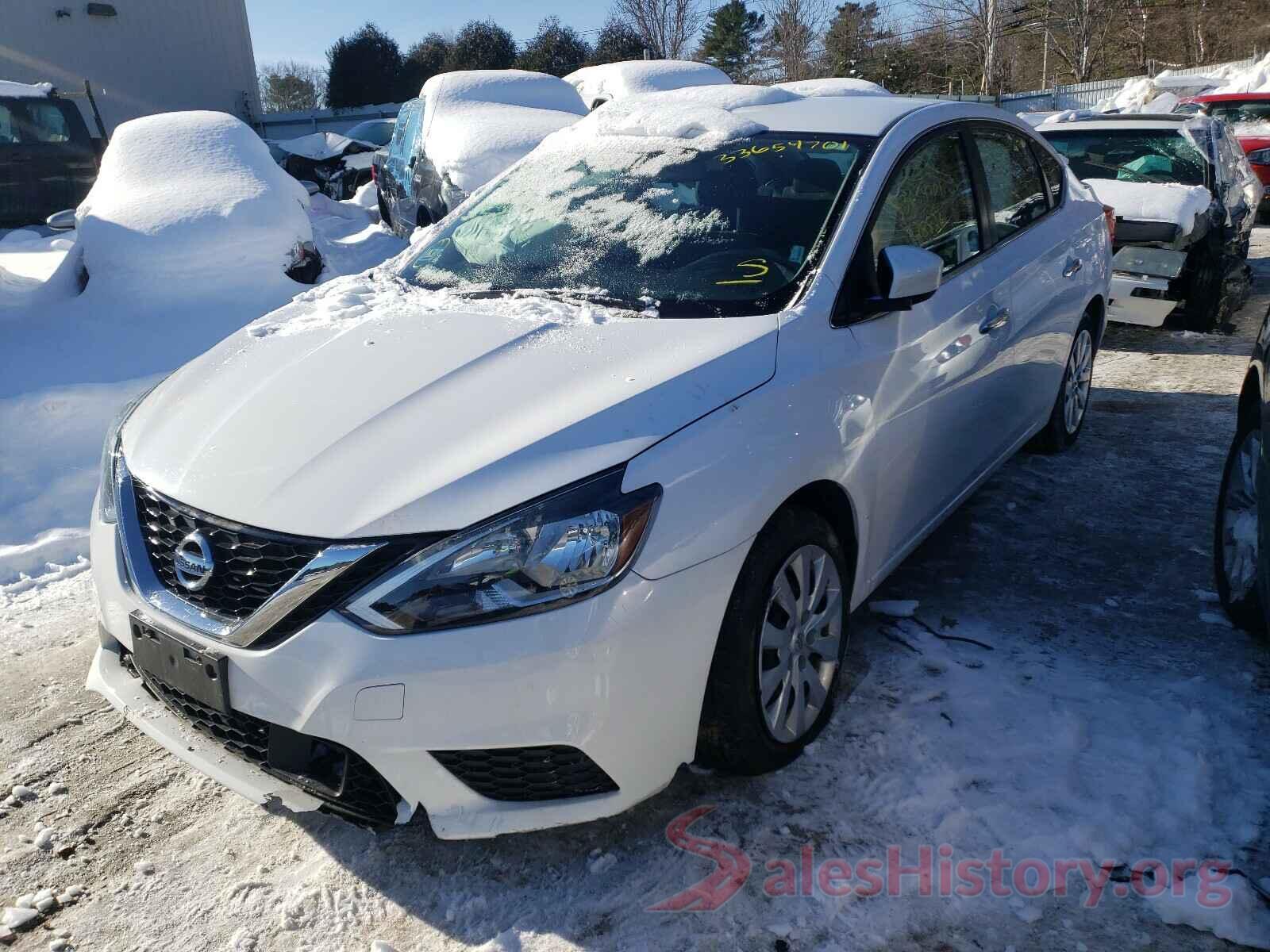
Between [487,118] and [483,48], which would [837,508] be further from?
[483,48]

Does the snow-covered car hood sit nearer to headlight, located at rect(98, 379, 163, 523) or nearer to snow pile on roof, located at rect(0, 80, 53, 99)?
headlight, located at rect(98, 379, 163, 523)

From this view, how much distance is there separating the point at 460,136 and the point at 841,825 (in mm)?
7383

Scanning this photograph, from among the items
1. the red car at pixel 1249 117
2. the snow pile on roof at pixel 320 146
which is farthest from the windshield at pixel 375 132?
the red car at pixel 1249 117

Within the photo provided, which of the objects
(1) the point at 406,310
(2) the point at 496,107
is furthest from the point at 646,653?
(2) the point at 496,107

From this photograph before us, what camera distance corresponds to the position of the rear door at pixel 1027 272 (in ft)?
12.1

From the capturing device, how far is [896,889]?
2234 mm

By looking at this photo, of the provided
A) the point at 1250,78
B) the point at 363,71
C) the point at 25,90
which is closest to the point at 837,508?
the point at 25,90

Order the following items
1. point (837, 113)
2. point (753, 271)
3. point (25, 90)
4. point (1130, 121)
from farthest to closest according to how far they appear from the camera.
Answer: point (25, 90), point (1130, 121), point (837, 113), point (753, 271)

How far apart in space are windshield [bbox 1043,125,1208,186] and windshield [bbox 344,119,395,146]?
1363 cm

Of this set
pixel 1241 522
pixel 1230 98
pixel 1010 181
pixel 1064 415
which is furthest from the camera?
pixel 1230 98

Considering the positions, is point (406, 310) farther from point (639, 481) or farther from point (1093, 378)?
point (1093, 378)

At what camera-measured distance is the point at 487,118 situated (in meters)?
8.80

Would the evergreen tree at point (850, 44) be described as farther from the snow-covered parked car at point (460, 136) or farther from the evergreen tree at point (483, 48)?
the snow-covered parked car at point (460, 136)

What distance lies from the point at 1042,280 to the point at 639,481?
103 inches
